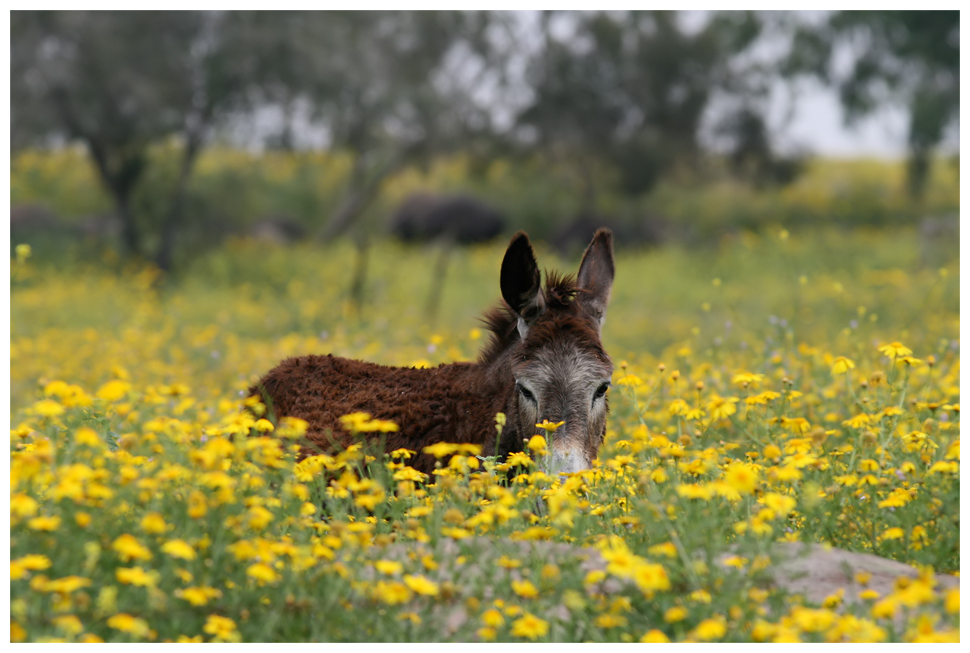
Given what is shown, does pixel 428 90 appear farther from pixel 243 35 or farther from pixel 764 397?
A: pixel 764 397

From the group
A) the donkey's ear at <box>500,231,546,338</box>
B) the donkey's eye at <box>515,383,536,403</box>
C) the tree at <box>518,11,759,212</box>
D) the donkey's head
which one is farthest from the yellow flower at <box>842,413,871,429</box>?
the tree at <box>518,11,759,212</box>

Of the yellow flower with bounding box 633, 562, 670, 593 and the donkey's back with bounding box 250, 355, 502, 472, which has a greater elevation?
the donkey's back with bounding box 250, 355, 502, 472

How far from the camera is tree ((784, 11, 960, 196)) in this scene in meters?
20.3

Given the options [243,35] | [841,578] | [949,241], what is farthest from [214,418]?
[949,241]

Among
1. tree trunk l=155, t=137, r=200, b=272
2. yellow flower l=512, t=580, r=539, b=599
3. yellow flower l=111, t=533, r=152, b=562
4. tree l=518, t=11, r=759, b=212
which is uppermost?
tree l=518, t=11, r=759, b=212

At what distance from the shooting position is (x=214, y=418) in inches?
230

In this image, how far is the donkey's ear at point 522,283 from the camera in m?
4.11

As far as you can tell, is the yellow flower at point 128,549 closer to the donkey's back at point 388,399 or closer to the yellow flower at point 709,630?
the yellow flower at point 709,630

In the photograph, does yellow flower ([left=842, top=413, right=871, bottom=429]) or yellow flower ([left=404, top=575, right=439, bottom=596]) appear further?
yellow flower ([left=842, top=413, right=871, bottom=429])

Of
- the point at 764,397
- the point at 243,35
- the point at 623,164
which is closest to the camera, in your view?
the point at 764,397

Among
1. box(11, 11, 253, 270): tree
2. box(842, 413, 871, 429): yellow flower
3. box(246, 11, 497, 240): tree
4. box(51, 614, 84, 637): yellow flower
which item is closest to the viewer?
box(51, 614, 84, 637): yellow flower

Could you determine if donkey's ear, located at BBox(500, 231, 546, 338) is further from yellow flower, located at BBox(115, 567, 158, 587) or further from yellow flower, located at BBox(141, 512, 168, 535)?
yellow flower, located at BBox(115, 567, 158, 587)

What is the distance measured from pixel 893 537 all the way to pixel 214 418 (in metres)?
4.34

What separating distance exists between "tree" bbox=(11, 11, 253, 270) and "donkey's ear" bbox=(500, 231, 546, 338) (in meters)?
16.2
